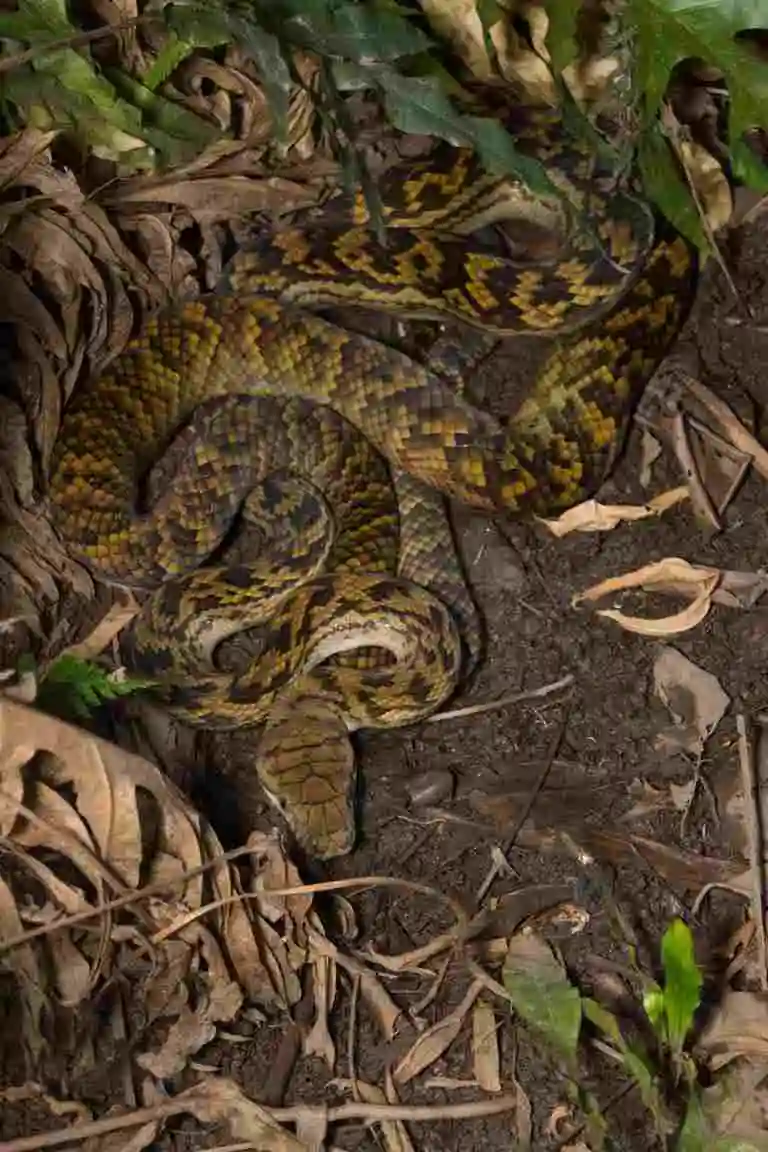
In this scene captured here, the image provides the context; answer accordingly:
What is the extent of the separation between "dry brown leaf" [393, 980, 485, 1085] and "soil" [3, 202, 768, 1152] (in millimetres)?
31

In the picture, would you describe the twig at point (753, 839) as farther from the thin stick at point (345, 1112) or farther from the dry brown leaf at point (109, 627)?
the dry brown leaf at point (109, 627)

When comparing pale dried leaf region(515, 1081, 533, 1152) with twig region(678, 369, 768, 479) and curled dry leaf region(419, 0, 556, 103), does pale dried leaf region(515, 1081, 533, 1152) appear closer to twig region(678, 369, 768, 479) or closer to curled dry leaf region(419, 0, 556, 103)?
twig region(678, 369, 768, 479)

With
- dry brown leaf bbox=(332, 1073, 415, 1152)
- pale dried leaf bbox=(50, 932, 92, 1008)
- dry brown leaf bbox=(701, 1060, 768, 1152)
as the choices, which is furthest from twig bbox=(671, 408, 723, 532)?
pale dried leaf bbox=(50, 932, 92, 1008)

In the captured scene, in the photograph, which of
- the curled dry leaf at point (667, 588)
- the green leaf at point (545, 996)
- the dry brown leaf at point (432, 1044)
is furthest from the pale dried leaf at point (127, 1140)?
the curled dry leaf at point (667, 588)

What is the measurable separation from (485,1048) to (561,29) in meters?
2.32

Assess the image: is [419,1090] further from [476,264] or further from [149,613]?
[476,264]

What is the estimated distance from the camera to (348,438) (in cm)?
383

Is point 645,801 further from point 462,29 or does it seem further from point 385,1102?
point 462,29

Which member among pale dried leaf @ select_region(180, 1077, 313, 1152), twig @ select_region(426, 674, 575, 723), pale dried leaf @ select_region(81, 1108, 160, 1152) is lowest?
pale dried leaf @ select_region(180, 1077, 313, 1152)

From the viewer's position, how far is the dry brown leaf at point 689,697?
3336mm

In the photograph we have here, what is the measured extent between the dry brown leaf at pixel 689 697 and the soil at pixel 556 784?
3 centimetres

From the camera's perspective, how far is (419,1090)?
295 centimetres

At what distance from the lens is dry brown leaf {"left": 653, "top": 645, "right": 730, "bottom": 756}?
10.9 feet

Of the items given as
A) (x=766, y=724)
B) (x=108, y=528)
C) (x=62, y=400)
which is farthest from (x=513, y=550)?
(x=62, y=400)
